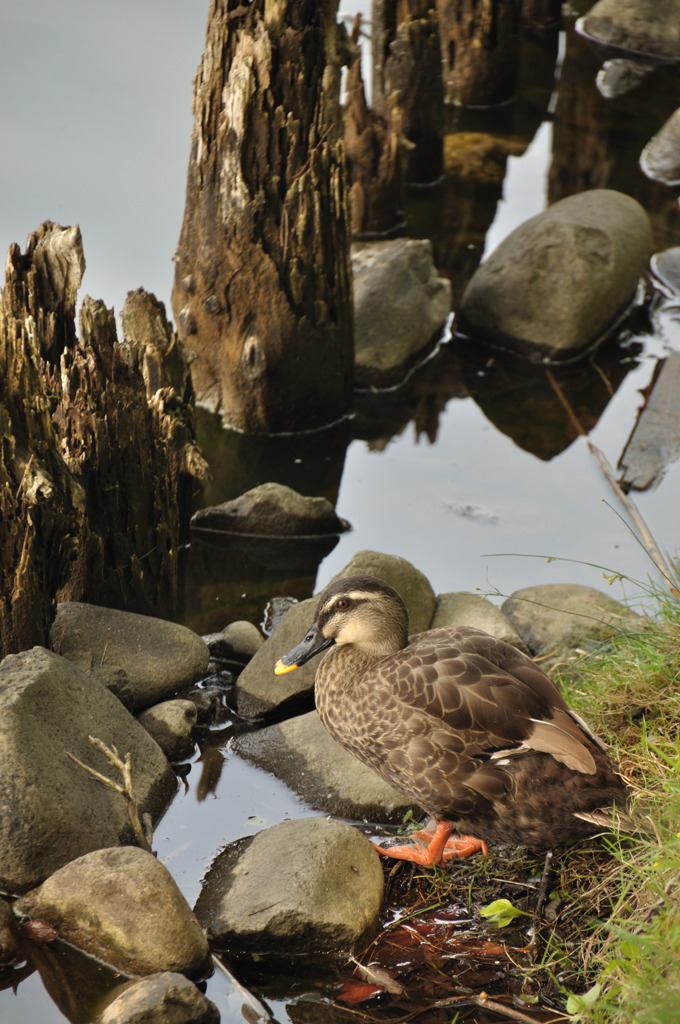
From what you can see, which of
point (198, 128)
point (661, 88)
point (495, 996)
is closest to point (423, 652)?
point (495, 996)

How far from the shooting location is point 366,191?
970cm

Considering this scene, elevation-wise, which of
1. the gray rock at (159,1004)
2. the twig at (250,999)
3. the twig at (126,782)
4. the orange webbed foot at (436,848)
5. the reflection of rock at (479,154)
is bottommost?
the twig at (250,999)

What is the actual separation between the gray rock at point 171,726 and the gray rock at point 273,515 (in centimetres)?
181

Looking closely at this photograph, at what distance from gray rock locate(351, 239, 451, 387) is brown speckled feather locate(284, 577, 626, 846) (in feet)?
14.3

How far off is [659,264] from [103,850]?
305 inches

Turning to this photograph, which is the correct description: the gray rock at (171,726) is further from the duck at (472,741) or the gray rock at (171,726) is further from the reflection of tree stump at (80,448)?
the duck at (472,741)

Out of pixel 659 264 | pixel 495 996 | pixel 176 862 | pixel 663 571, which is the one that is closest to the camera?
pixel 495 996

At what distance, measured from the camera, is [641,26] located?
14602 mm

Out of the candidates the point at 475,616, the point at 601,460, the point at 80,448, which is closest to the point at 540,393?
the point at 601,460

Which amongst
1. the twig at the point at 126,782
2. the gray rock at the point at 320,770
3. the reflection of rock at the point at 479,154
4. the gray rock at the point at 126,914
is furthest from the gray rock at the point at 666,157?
the gray rock at the point at 126,914

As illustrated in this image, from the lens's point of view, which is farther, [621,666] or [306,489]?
[306,489]

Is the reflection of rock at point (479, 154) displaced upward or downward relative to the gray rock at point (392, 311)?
upward

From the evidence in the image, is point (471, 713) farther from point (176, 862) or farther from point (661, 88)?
point (661, 88)

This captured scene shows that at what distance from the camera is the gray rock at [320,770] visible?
4270mm
